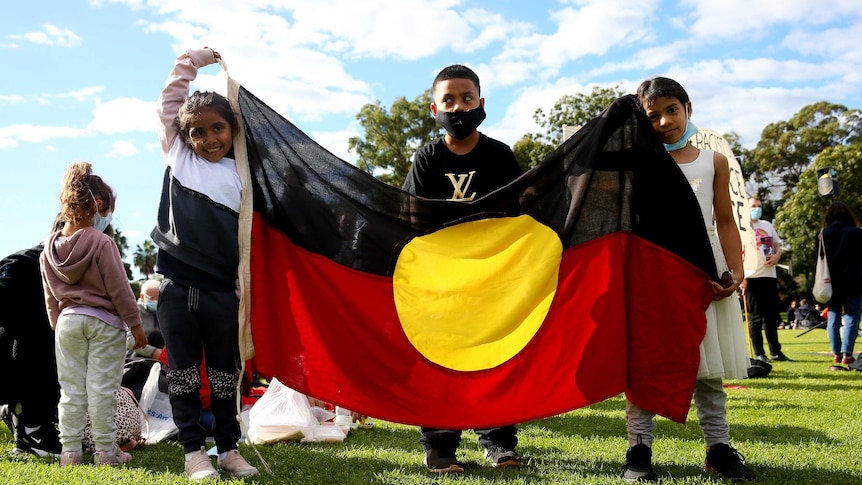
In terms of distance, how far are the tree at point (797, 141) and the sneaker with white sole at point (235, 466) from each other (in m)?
46.7

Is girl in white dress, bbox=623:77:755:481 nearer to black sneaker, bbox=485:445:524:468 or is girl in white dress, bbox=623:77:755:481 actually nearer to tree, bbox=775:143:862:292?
black sneaker, bbox=485:445:524:468

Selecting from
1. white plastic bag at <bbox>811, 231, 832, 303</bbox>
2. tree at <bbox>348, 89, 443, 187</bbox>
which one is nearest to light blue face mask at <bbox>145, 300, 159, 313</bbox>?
white plastic bag at <bbox>811, 231, 832, 303</bbox>

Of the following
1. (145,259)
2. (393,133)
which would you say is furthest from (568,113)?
(145,259)

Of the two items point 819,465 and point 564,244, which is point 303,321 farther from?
point 819,465

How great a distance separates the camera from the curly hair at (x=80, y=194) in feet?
13.4

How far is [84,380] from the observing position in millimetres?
4012

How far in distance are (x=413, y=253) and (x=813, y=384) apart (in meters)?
5.65

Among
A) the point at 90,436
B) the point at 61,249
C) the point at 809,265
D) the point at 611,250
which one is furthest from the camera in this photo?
the point at 809,265

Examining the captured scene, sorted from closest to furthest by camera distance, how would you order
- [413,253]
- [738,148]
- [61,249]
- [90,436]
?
[413,253] → [61,249] → [90,436] → [738,148]

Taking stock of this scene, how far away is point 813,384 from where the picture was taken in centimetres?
718

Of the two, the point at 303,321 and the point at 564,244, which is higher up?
the point at 564,244

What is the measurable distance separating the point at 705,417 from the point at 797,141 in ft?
156

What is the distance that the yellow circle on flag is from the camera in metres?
3.46

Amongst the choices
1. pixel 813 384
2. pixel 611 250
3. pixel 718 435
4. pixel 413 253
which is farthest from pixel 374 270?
pixel 813 384
